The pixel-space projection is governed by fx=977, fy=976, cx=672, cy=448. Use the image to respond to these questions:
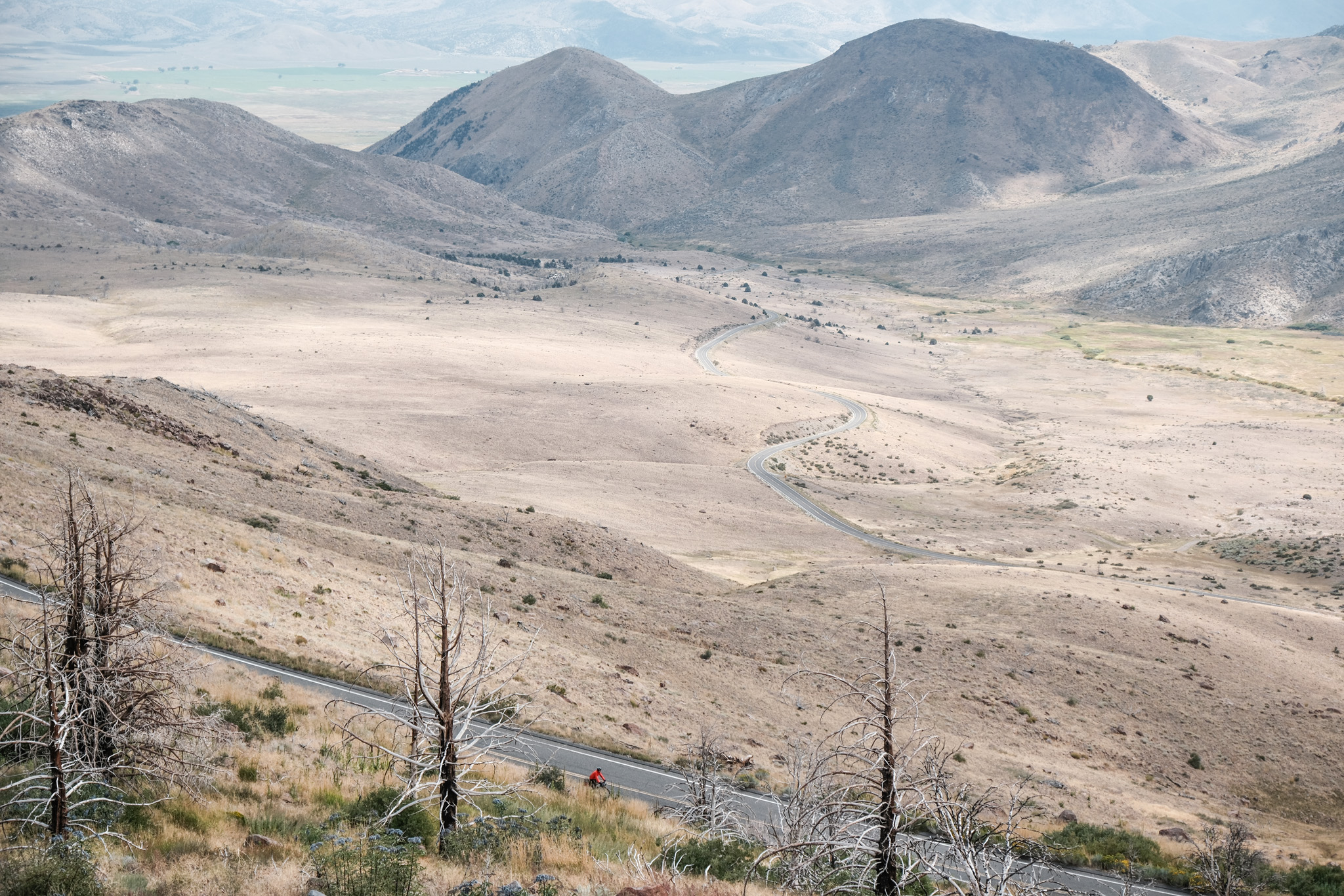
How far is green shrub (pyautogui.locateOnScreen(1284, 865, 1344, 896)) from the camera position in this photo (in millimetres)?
18391

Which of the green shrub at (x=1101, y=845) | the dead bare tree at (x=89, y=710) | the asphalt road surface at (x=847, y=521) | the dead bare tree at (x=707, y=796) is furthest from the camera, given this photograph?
the asphalt road surface at (x=847, y=521)

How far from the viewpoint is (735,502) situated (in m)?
58.9

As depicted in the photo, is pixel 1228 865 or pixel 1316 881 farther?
pixel 1316 881

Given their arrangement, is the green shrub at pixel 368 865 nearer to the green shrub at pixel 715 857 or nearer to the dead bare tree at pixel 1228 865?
the green shrub at pixel 715 857

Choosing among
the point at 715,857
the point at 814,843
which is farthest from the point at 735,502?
the point at 814,843

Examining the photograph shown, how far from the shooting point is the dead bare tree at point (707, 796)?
49.2 ft

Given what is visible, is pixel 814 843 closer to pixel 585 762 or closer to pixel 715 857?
pixel 715 857

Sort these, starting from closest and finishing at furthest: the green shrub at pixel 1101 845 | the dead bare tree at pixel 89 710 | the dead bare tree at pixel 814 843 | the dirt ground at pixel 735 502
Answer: the dead bare tree at pixel 814 843 → the dead bare tree at pixel 89 710 → the green shrub at pixel 1101 845 → the dirt ground at pixel 735 502

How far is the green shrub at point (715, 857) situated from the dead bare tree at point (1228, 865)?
306 inches

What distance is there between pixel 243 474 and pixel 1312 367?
405 ft

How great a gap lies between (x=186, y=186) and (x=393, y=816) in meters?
187

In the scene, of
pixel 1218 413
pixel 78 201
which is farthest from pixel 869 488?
pixel 78 201

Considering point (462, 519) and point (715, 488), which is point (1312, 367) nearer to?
point (715, 488)

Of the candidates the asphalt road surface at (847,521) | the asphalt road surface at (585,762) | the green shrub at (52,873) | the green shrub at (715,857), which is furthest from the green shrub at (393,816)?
the asphalt road surface at (847,521)
